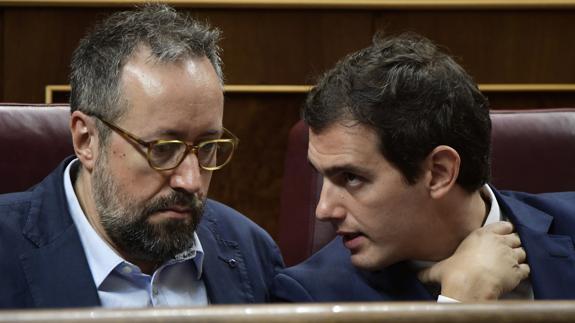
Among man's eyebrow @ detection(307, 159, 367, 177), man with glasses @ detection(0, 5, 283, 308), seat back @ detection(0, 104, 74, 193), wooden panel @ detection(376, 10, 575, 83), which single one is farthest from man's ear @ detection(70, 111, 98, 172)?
wooden panel @ detection(376, 10, 575, 83)

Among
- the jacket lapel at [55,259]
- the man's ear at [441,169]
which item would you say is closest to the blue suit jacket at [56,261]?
the jacket lapel at [55,259]

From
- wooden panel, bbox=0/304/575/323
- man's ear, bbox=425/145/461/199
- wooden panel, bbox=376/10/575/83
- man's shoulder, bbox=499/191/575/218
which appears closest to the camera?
wooden panel, bbox=0/304/575/323

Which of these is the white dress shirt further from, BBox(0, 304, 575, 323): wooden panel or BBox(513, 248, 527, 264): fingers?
BBox(0, 304, 575, 323): wooden panel

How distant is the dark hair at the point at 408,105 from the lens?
102cm

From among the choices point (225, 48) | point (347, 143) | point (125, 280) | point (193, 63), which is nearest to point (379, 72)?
point (347, 143)

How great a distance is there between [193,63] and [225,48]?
0.71m

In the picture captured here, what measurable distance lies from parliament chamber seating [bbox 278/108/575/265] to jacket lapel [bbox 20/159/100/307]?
28 cm

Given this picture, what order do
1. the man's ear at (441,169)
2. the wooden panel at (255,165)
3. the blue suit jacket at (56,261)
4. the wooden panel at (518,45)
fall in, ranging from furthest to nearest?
the wooden panel at (518,45) → the wooden panel at (255,165) → the man's ear at (441,169) → the blue suit jacket at (56,261)

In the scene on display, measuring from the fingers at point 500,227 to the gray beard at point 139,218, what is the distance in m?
0.32

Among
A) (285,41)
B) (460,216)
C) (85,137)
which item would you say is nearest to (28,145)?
(85,137)

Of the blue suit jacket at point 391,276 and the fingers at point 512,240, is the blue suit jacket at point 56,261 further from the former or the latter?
the fingers at point 512,240

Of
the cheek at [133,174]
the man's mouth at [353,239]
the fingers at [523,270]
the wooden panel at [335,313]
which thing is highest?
the wooden panel at [335,313]

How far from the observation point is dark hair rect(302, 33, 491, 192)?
1.02 m

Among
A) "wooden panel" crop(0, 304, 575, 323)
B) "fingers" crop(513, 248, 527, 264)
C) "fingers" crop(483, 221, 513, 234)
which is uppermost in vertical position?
"wooden panel" crop(0, 304, 575, 323)
